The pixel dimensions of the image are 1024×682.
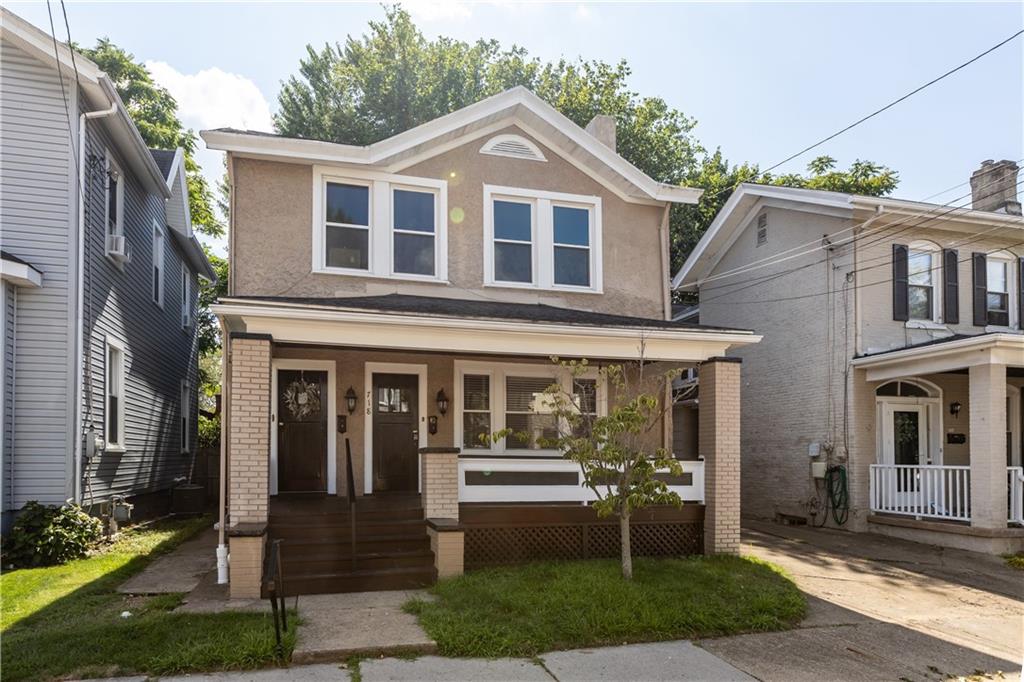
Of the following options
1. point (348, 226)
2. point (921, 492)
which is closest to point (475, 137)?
point (348, 226)

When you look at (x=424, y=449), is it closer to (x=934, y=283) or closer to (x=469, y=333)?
(x=469, y=333)

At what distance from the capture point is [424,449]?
30.3 ft

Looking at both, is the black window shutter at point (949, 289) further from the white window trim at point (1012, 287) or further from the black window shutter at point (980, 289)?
the white window trim at point (1012, 287)

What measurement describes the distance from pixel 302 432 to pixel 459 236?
3972 millimetres

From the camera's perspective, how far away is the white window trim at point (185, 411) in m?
18.0

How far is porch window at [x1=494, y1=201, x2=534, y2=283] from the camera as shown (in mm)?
11836

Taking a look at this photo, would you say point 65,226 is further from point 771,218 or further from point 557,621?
point 771,218

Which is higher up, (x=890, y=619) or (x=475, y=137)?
(x=475, y=137)

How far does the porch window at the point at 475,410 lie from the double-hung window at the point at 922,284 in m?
8.93

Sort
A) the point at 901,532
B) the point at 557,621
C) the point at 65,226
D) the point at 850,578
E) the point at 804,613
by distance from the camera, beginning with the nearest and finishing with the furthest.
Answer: the point at 557,621, the point at 804,613, the point at 850,578, the point at 65,226, the point at 901,532

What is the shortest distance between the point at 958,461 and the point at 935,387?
1.65 m

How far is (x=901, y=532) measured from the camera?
13.0 meters

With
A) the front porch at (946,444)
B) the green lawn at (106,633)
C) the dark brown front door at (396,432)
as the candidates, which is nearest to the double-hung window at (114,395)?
the green lawn at (106,633)

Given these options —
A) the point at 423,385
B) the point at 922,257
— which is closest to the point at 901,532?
the point at 922,257
